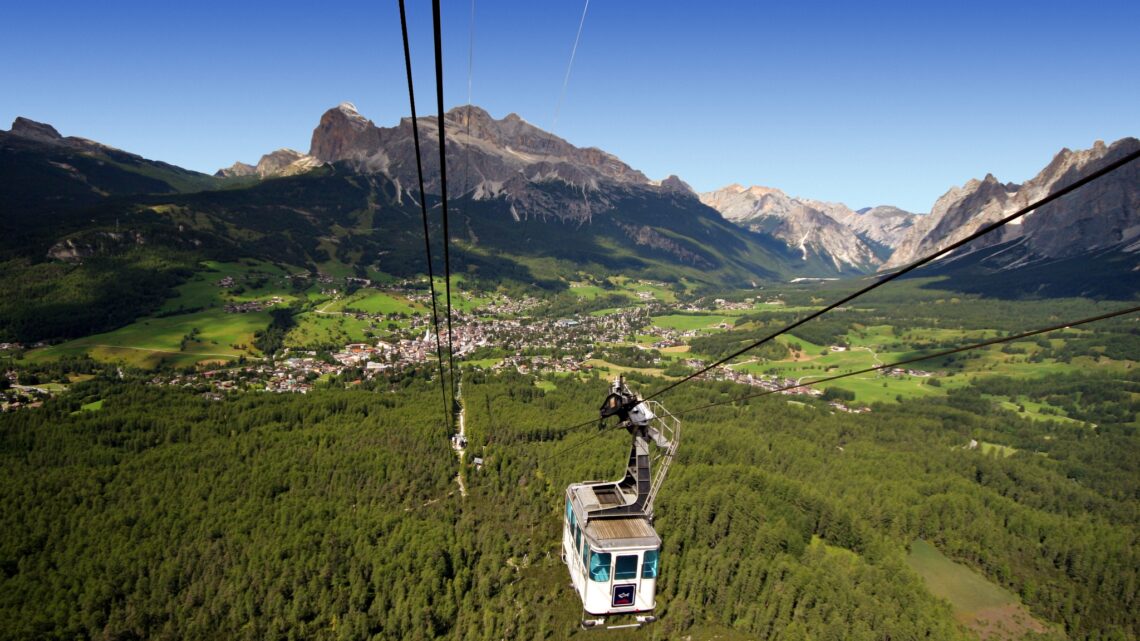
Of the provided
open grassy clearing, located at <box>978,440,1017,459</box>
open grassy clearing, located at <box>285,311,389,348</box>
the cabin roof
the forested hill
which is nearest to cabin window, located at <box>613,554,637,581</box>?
the cabin roof

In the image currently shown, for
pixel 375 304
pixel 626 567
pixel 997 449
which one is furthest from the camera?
pixel 375 304

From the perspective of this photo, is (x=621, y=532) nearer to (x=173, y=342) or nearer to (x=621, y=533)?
(x=621, y=533)

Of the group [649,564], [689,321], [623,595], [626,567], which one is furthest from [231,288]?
[649,564]

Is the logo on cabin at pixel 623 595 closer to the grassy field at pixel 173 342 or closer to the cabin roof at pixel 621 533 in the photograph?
the cabin roof at pixel 621 533

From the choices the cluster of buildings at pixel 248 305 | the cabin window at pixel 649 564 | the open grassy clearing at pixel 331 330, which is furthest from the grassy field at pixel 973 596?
the cluster of buildings at pixel 248 305

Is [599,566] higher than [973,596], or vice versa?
[599,566]

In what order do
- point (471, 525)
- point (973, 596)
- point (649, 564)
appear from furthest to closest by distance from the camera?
point (471, 525) < point (973, 596) < point (649, 564)
